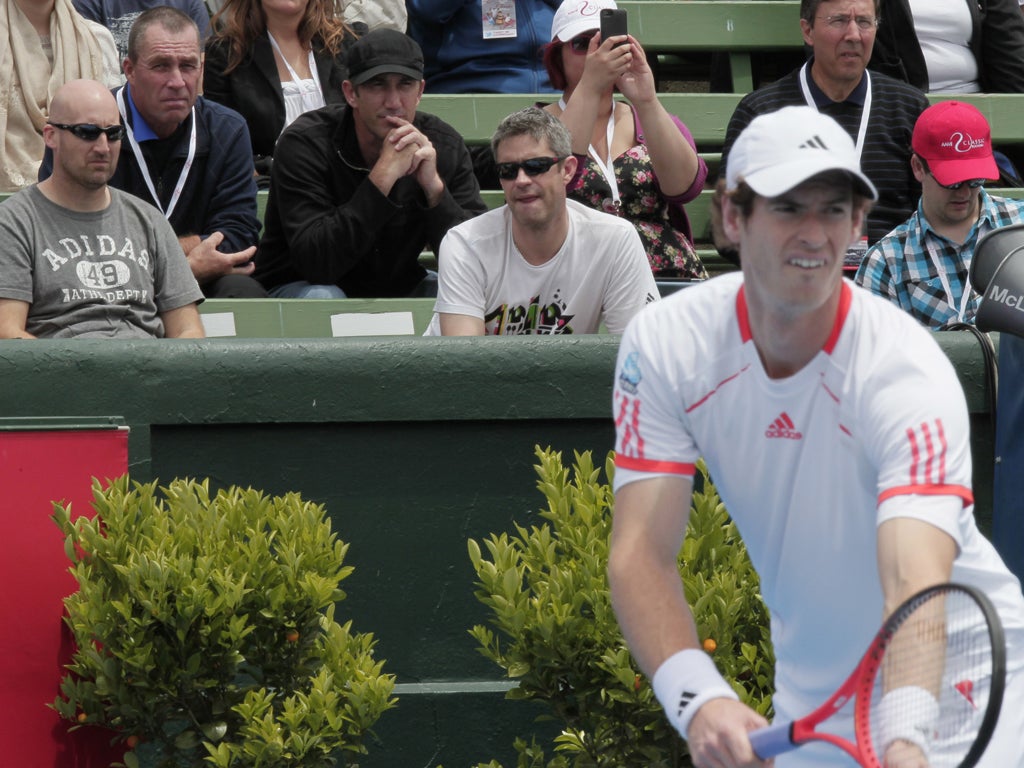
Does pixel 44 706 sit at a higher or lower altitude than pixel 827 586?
lower

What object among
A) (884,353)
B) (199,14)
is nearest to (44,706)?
(884,353)

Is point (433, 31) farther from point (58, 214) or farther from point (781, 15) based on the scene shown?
point (58, 214)

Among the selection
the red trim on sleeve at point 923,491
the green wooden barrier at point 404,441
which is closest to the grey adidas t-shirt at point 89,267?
the green wooden barrier at point 404,441

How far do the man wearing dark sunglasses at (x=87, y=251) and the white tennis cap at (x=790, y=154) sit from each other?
11.4 feet

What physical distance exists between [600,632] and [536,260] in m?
1.98

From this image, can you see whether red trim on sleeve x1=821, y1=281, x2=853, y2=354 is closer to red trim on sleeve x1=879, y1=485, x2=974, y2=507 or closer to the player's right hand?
red trim on sleeve x1=879, y1=485, x2=974, y2=507

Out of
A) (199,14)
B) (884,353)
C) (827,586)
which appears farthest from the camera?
(199,14)

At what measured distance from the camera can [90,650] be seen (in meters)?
4.57

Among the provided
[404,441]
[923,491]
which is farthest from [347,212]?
[923,491]

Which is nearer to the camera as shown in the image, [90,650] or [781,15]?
[90,650]

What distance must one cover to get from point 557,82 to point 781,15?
9.26 ft

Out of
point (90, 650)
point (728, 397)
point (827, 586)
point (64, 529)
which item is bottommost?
point (90, 650)

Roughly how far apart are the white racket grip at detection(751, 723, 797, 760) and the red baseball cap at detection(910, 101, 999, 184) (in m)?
4.08

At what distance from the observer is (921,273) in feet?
20.3
